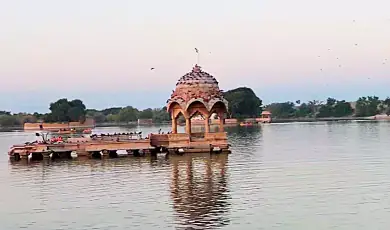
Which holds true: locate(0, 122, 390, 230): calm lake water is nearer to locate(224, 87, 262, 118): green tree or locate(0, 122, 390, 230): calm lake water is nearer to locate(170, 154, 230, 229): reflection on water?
locate(170, 154, 230, 229): reflection on water

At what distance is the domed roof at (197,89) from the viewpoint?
172 ft

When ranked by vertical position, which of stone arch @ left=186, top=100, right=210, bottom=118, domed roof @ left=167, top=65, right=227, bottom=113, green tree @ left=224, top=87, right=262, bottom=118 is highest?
green tree @ left=224, top=87, right=262, bottom=118

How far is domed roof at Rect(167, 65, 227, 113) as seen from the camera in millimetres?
52494

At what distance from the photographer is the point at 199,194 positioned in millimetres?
29891

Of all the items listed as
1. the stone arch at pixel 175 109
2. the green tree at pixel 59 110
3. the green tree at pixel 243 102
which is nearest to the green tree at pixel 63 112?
the green tree at pixel 59 110

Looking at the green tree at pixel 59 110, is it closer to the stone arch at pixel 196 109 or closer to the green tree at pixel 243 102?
the green tree at pixel 243 102

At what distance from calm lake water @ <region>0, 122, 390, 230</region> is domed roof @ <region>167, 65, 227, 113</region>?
6.29 m

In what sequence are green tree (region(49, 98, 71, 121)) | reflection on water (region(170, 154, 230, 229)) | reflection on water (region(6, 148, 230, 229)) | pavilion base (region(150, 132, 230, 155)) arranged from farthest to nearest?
1. green tree (region(49, 98, 71, 121))
2. pavilion base (region(150, 132, 230, 155))
3. reflection on water (region(6, 148, 230, 229))
4. reflection on water (region(170, 154, 230, 229))


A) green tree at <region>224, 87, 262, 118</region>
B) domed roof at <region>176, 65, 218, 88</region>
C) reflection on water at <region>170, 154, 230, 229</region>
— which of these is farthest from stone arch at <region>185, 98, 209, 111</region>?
green tree at <region>224, 87, 262, 118</region>

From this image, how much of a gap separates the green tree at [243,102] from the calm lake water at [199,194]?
4919 inches

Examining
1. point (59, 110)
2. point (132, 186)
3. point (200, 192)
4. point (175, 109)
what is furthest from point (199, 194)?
point (59, 110)

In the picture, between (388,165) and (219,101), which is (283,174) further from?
(219,101)

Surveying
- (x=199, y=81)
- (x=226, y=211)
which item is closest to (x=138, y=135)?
(x=199, y=81)

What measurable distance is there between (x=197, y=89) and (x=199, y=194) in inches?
915
